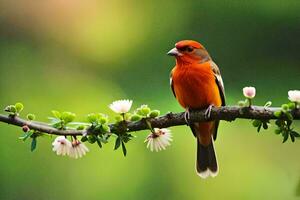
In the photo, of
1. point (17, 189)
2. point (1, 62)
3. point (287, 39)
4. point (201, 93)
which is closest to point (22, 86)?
point (1, 62)

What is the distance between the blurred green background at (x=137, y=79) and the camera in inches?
112

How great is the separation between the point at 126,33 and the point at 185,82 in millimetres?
1432

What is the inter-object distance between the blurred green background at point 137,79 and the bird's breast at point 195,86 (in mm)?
956

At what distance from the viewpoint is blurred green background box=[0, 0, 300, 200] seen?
9.37 ft

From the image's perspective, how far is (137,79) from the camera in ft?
10.2

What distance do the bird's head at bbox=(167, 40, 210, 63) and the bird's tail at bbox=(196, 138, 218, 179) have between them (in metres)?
0.30

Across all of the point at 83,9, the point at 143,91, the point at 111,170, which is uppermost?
the point at 83,9

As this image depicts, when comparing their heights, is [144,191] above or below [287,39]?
below

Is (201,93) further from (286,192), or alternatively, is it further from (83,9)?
(83,9)

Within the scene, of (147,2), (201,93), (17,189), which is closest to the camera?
(201,93)

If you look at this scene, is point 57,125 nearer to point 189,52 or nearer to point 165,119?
point 165,119

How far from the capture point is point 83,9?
3.21 m

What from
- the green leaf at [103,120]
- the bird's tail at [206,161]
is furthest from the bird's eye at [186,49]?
the green leaf at [103,120]

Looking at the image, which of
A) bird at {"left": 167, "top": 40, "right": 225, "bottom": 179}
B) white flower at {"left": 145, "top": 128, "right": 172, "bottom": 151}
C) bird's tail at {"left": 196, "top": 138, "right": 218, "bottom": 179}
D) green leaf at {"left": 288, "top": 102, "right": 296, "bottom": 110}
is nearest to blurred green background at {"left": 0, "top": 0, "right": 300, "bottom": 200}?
bird's tail at {"left": 196, "top": 138, "right": 218, "bottom": 179}
